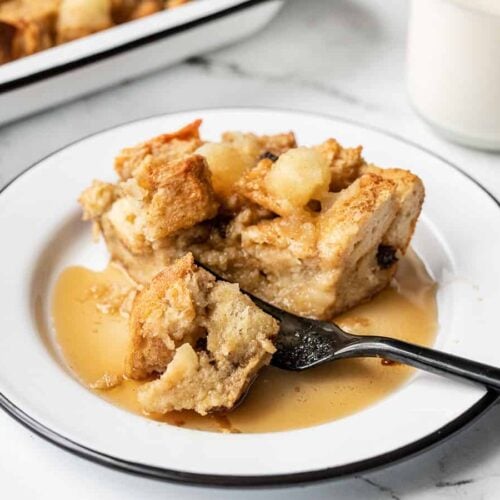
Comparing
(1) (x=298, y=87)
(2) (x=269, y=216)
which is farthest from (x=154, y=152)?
(1) (x=298, y=87)

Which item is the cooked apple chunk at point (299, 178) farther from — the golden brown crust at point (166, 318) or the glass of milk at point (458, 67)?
the glass of milk at point (458, 67)

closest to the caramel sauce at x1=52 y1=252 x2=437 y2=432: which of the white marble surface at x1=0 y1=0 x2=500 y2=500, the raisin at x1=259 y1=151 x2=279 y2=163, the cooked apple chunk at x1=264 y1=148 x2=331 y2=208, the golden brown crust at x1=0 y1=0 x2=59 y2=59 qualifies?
the white marble surface at x1=0 y1=0 x2=500 y2=500

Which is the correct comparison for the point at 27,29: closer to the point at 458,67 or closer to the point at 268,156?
the point at 268,156

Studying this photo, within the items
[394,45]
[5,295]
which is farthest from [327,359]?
[394,45]

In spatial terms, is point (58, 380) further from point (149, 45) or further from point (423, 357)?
point (149, 45)

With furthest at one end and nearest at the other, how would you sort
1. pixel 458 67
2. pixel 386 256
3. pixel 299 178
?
pixel 458 67, pixel 386 256, pixel 299 178

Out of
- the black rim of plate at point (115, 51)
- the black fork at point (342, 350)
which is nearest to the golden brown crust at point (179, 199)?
the black fork at point (342, 350)
